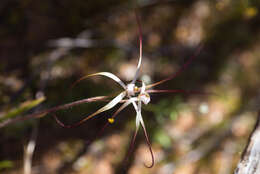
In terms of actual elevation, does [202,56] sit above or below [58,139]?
above

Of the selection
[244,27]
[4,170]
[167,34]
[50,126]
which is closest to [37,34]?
[50,126]

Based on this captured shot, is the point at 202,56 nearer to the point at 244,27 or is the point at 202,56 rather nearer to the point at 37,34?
the point at 244,27

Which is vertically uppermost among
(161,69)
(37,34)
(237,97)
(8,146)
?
(37,34)

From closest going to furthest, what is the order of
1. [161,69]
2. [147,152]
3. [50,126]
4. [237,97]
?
[50,126] → [147,152] → [161,69] → [237,97]

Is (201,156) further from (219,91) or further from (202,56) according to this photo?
(202,56)

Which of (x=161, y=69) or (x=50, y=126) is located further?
(x=161, y=69)

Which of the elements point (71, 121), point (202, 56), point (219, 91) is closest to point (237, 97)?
point (219, 91)

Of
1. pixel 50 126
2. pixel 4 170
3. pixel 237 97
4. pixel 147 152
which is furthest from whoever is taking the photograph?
pixel 237 97
